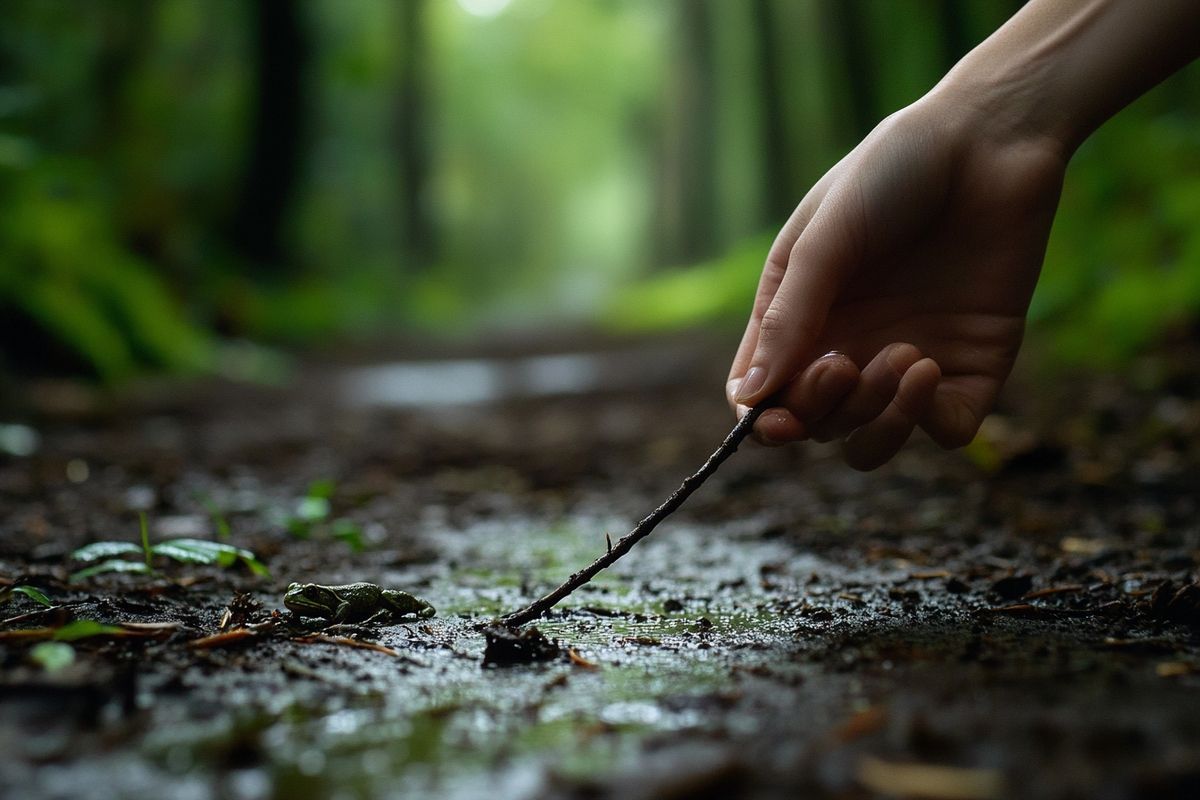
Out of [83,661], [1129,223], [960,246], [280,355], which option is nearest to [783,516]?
[960,246]

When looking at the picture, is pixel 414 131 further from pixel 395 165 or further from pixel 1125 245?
pixel 1125 245

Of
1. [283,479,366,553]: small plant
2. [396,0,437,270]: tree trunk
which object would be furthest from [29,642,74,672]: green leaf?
[396,0,437,270]: tree trunk

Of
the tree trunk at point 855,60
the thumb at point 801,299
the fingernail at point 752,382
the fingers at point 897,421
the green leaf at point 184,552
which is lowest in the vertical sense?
the green leaf at point 184,552

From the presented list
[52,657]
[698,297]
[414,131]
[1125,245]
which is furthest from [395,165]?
[52,657]

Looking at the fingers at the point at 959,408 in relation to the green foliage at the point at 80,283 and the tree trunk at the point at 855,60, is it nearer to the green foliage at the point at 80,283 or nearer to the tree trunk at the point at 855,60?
the green foliage at the point at 80,283

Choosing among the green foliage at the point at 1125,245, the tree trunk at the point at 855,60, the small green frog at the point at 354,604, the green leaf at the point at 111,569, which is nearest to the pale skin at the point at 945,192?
the small green frog at the point at 354,604

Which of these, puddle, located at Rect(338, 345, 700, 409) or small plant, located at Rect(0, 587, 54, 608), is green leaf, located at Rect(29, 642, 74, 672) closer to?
small plant, located at Rect(0, 587, 54, 608)

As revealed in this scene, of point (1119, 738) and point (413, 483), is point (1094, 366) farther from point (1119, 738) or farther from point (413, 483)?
point (1119, 738)

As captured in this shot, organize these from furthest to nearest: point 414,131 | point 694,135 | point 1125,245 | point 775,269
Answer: point 414,131
point 694,135
point 1125,245
point 775,269
